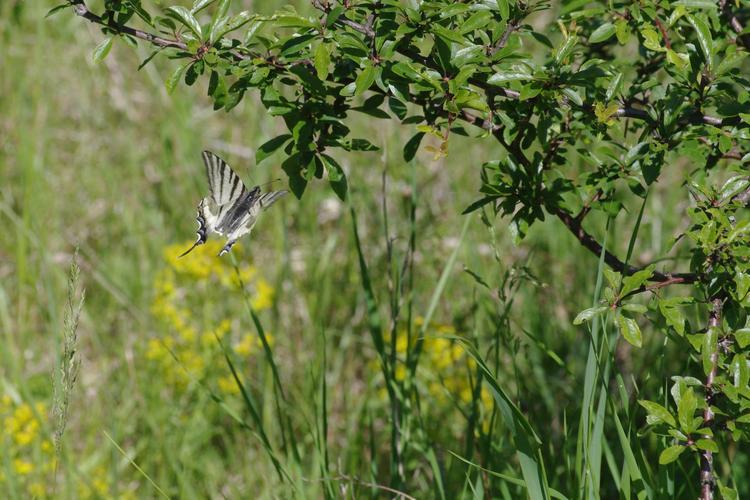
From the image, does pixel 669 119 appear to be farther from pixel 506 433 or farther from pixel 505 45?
pixel 506 433

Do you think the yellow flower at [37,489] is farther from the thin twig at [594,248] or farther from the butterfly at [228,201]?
the thin twig at [594,248]

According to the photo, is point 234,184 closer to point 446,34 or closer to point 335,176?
point 335,176

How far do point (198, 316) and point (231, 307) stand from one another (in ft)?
0.67

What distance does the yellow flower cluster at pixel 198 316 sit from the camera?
3.27m

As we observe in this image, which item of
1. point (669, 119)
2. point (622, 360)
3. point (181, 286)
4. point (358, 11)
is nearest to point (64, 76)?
point (181, 286)

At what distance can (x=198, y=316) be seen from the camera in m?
3.68

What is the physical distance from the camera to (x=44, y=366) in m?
3.58

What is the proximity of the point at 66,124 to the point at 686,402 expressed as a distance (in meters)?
4.21

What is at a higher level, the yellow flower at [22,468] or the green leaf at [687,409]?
the green leaf at [687,409]

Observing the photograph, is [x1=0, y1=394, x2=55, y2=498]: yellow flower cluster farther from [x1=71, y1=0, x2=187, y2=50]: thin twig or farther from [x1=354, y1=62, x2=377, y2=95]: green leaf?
[x1=354, y1=62, x2=377, y2=95]: green leaf

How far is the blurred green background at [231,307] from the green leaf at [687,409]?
0.48 meters

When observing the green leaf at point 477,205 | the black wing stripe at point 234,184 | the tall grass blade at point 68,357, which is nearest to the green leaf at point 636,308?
the green leaf at point 477,205

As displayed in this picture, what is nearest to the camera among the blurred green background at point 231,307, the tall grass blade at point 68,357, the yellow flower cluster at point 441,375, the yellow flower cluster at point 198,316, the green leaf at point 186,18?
the green leaf at point 186,18

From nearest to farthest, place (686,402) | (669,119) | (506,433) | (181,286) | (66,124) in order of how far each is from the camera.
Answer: (686,402), (669,119), (506,433), (181,286), (66,124)
